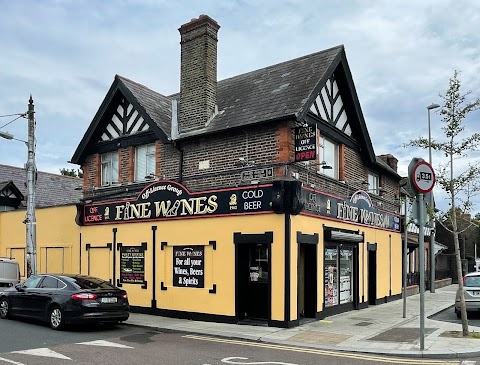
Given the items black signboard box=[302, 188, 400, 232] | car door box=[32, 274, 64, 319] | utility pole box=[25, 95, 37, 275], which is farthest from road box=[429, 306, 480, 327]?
utility pole box=[25, 95, 37, 275]

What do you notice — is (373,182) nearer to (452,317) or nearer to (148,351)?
(452,317)

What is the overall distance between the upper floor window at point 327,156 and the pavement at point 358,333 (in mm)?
4620

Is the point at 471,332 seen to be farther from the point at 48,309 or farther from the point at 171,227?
the point at 48,309

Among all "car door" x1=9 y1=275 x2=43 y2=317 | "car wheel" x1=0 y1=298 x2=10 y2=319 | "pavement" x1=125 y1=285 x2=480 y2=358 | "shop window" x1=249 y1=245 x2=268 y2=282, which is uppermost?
"shop window" x1=249 y1=245 x2=268 y2=282

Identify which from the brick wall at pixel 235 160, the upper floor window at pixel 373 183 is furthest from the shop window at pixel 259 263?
the upper floor window at pixel 373 183

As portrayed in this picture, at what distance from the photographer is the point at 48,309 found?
12922mm

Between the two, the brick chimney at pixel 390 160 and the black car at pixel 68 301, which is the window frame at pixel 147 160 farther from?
the brick chimney at pixel 390 160

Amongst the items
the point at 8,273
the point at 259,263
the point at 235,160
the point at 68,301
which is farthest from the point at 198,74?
the point at 8,273

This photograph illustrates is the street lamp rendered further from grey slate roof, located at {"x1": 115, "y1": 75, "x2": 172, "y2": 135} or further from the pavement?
the pavement

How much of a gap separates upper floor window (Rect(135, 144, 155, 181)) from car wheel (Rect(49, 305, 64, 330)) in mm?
5971

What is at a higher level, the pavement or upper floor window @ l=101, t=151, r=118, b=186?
upper floor window @ l=101, t=151, r=118, b=186

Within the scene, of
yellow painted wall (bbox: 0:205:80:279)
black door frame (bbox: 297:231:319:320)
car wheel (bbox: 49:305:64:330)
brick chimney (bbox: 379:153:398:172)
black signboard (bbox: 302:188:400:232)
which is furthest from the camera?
brick chimney (bbox: 379:153:398:172)

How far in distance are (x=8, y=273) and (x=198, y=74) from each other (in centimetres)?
964

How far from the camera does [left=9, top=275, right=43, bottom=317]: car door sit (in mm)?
13539
